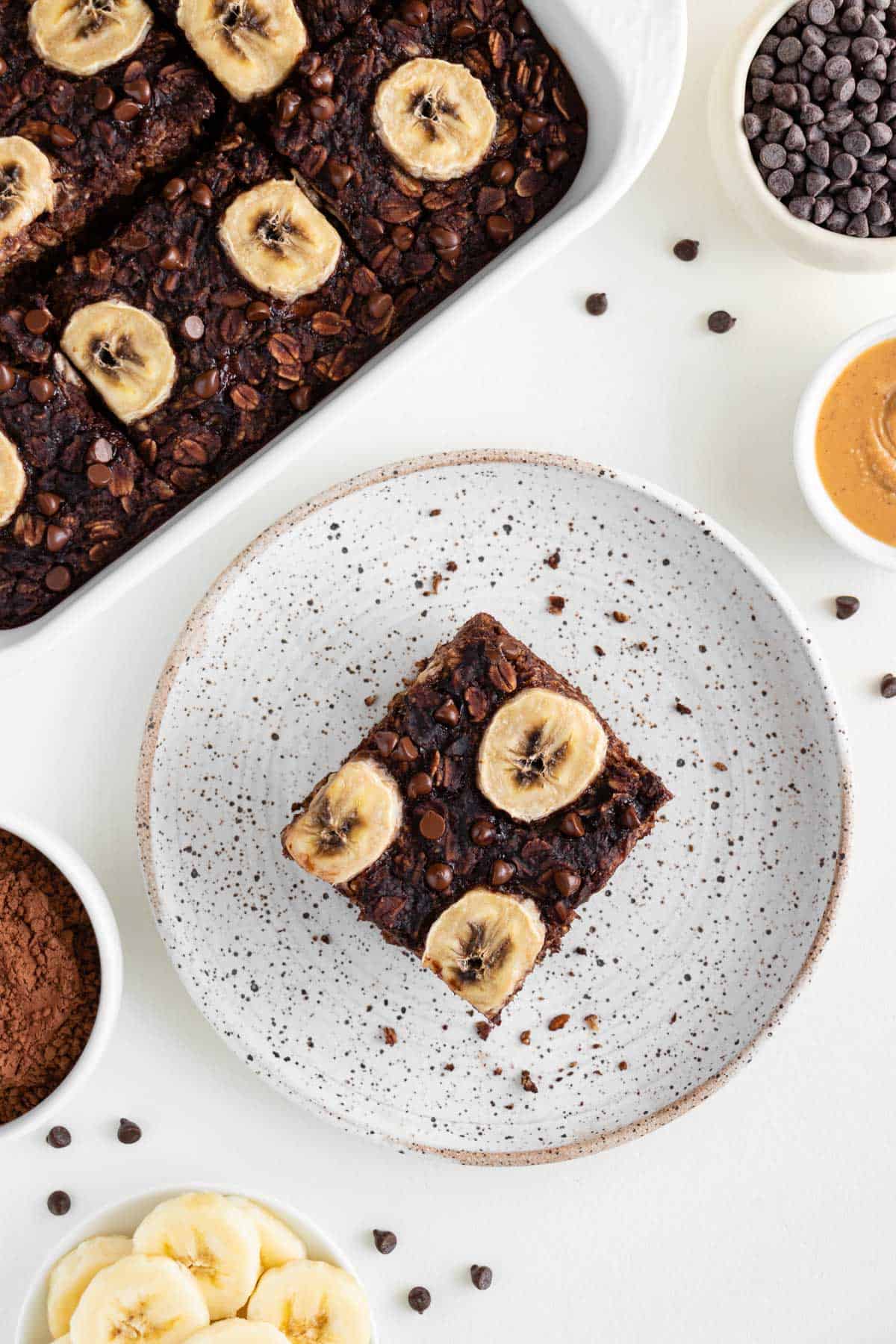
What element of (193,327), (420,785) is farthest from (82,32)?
(420,785)

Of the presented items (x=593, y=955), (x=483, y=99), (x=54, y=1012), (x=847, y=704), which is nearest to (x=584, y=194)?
(x=483, y=99)

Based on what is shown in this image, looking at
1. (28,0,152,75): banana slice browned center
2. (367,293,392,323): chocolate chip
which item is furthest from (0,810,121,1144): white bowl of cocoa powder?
(28,0,152,75): banana slice browned center

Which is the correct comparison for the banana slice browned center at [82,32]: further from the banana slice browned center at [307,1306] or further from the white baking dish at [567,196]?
the banana slice browned center at [307,1306]

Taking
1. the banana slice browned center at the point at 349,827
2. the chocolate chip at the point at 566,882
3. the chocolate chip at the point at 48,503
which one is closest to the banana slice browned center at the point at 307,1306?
the banana slice browned center at the point at 349,827

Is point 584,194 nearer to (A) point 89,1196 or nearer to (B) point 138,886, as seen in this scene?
(B) point 138,886

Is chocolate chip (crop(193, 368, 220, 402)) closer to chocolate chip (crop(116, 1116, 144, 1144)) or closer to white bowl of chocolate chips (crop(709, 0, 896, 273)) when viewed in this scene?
white bowl of chocolate chips (crop(709, 0, 896, 273))

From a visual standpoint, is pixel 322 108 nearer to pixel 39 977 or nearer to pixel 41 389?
pixel 41 389
